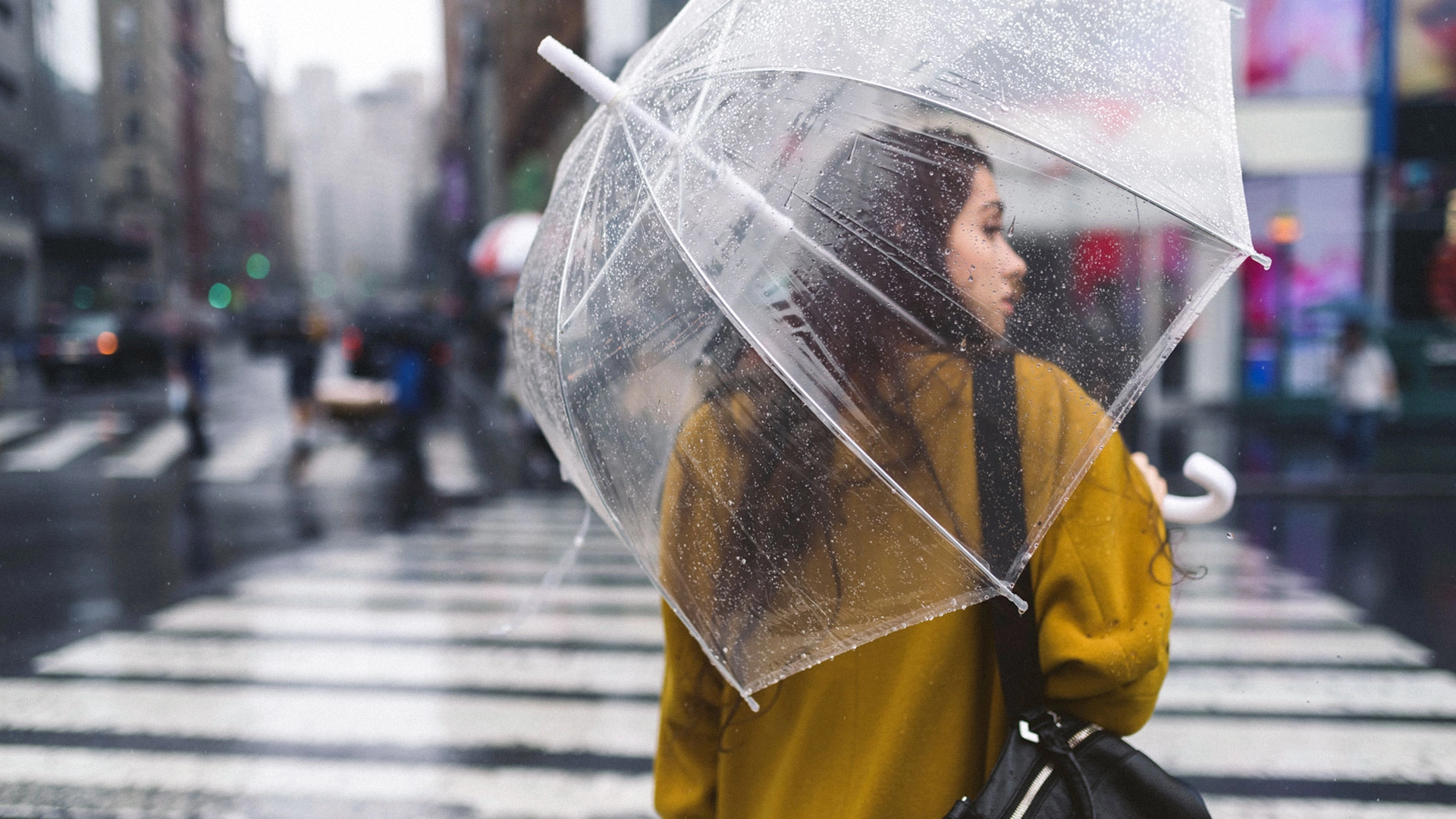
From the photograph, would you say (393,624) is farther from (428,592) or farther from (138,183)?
(138,183)

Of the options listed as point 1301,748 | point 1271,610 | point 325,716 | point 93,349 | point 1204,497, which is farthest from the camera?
point 93,349

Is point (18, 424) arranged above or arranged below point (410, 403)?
below

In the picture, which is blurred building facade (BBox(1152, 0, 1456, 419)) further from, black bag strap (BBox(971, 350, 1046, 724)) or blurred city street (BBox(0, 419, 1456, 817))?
black bag strap (BBox(971, 350, 1046, 724))

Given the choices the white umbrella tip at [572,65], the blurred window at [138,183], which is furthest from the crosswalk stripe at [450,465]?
the white umbrella tip at [572,65]

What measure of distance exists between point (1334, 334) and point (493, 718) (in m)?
13.7

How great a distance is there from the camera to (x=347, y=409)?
15.3 meters

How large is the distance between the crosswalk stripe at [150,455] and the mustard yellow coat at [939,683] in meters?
11.7

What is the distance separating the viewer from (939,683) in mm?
1522

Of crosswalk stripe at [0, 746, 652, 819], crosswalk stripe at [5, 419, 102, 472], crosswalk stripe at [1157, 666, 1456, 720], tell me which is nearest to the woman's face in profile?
crosswalk stripe at [0, 746, 652, 819]

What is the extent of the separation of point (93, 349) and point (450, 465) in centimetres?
1177

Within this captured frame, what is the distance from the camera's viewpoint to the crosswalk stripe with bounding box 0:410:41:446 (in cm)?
1419

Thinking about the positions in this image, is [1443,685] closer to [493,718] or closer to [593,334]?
[493,718]

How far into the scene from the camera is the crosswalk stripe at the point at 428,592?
21.3ft

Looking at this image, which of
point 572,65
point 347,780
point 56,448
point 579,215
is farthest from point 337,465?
point 572,65
